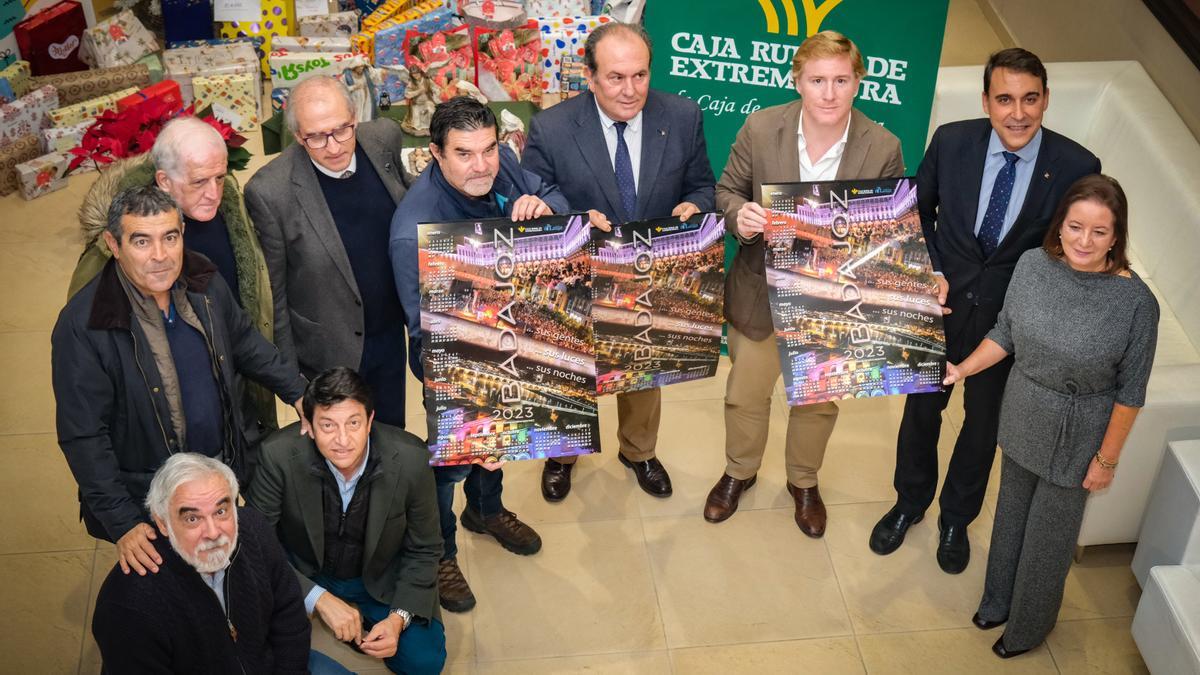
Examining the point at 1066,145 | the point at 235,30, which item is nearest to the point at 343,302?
the point at 1066,145

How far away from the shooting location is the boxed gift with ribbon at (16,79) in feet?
21.8

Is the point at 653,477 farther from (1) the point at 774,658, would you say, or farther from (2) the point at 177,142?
(2) the point at 177,142

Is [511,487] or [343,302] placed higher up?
[343,302]

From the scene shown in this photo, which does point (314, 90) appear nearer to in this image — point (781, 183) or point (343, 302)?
point (343, 302)

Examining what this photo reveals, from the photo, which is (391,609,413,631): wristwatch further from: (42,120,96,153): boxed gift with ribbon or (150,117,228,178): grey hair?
(42,120,96,153): boxed gift with ribbon

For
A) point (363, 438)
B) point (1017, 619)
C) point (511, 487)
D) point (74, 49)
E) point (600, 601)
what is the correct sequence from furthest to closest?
point (74, 49) → point (511, 487) → point (600, 601) → point (1017, 619) → point (363, 438)

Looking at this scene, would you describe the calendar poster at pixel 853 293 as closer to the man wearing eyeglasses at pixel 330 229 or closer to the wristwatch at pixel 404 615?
the man wearing eyeglasses at pixel 330 229

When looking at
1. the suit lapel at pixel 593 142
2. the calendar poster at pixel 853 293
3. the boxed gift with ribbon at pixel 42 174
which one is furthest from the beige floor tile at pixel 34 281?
the calendar poster at pixel 853 293

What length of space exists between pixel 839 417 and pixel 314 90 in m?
2.56

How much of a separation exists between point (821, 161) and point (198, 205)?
5.97 ft

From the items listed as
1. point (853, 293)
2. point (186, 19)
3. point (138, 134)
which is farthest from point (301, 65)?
point (853, 293)

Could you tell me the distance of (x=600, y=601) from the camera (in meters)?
4.11

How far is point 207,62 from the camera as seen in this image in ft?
23.8

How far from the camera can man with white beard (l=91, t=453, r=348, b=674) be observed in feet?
9.36
